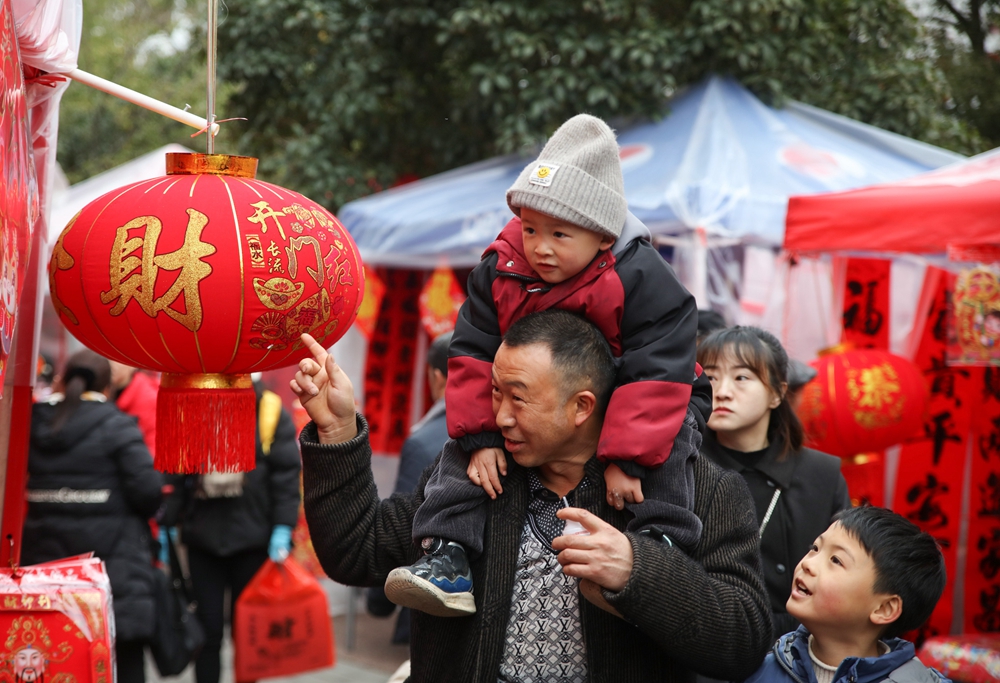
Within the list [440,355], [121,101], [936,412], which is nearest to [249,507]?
[440,355]

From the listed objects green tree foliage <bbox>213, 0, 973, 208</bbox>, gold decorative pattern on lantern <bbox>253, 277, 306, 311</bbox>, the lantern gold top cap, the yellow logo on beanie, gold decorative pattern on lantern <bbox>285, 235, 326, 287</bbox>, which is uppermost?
green tree foliage <bbox>213, 0, 973, 208</bbox>

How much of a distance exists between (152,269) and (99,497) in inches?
111

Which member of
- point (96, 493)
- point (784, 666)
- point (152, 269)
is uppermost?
point (152, 269)

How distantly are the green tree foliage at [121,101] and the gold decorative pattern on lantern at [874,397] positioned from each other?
11514mm

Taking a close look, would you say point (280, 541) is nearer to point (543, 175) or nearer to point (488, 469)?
point (488, 469)

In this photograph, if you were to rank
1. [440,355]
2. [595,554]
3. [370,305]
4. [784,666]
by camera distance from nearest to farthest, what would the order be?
[595,554]
[784,666]
[440,355]
[370,305]

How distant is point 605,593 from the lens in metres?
1.89

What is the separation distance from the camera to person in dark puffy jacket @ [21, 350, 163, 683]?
14.5 feet

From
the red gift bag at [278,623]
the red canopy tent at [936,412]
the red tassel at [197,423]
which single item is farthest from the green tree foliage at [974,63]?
the red tassel at [197,423]

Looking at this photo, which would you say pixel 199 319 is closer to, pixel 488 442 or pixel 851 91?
pixel 488 442

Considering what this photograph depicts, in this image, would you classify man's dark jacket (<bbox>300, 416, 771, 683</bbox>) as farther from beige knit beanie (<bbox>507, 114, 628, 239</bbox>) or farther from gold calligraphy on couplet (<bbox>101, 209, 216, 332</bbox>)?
beige knit beanie (<bbox>507, 114, 628, 239</bbox>)

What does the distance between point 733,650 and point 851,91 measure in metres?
7.26

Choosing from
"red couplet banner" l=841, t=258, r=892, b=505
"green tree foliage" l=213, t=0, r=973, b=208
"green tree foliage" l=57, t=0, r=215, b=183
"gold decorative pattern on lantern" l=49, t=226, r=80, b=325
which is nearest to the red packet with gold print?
"gold decorative pattern on lantern" l=49, t=226, r=80, b=325

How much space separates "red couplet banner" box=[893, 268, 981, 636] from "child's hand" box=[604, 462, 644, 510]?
444 cm
